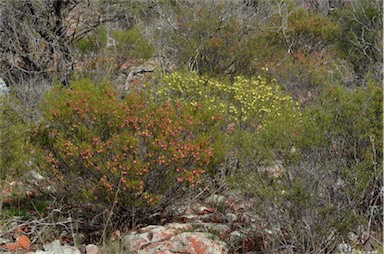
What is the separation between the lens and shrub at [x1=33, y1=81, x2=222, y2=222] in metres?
4.68

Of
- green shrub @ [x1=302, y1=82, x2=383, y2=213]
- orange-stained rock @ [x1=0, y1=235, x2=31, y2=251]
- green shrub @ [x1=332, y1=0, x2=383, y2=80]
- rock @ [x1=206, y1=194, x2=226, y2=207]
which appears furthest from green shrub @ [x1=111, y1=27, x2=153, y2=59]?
green shrub @ [x1=302, y1=82, x2=383, y2=213]

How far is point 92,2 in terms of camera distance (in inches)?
379

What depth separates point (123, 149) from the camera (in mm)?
4633

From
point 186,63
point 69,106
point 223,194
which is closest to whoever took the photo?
point 69,106

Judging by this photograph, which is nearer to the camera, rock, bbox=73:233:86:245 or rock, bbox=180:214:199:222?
rock, bbox=73:233:86:245

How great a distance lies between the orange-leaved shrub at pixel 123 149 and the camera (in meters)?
4.68

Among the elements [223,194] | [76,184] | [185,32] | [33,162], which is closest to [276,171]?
[223,194]

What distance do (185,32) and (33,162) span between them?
6111 mm

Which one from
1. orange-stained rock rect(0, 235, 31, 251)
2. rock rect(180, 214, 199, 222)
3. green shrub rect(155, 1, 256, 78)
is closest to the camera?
orange-stained rock rect(0, 235, 31, 251)

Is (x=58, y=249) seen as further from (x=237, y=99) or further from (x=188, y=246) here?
(x=237, y=99)

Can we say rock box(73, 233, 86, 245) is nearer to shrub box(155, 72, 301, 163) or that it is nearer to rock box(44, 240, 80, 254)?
rock box(44, 240, 80, 254)

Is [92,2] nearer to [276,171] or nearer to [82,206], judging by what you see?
[82,206]

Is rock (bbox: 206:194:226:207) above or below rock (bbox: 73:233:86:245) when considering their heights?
below

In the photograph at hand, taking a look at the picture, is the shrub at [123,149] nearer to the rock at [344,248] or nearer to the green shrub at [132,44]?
the rock at [344,248]
